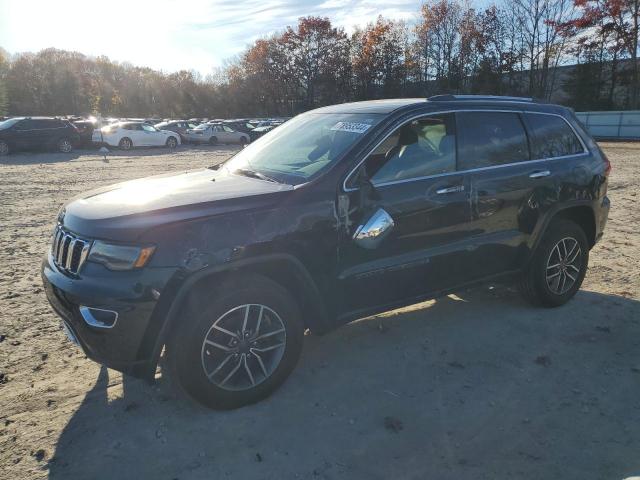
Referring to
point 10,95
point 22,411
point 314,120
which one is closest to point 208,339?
point 22,411

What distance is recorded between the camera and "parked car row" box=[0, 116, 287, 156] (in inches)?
822

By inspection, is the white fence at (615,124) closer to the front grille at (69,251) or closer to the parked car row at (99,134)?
the parked car row at (99,134)

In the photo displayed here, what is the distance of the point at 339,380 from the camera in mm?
3631

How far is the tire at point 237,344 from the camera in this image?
2.97 metres

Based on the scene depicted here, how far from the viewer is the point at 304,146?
155 inches

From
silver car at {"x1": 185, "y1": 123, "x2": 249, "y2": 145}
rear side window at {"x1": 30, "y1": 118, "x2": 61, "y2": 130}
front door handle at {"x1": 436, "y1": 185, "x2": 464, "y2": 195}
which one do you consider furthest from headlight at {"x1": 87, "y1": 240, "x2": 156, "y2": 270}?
silver car at {"x1": 185, "y1": 123, "x2": 249, "y2": 145}

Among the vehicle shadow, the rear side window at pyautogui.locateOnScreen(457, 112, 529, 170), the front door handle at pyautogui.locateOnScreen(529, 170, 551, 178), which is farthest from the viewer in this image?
the front door handle at pyautogui.locateOnScreen(529, 170, 551, 178)

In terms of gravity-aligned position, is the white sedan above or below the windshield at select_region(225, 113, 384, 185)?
below

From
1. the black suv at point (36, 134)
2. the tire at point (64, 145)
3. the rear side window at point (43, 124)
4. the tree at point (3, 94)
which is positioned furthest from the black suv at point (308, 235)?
the tree at point (3, 94)

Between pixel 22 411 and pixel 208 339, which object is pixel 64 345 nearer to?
pixel 22 411

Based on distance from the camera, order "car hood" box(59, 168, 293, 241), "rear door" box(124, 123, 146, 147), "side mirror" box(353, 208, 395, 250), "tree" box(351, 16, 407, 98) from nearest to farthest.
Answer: "car hood" box(59, 168, 293, 241), "side mirror" box(353, 208, 395, 250), "rear door" box(124, 123, 146, 147), "tree" box(351, 16, 407, 98)

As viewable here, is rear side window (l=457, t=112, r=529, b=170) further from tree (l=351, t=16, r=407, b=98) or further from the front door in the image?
tree (l=351, t=16, r=407, b=98)

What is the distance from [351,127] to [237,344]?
182 cm

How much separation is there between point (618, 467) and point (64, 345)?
13.2 feet
